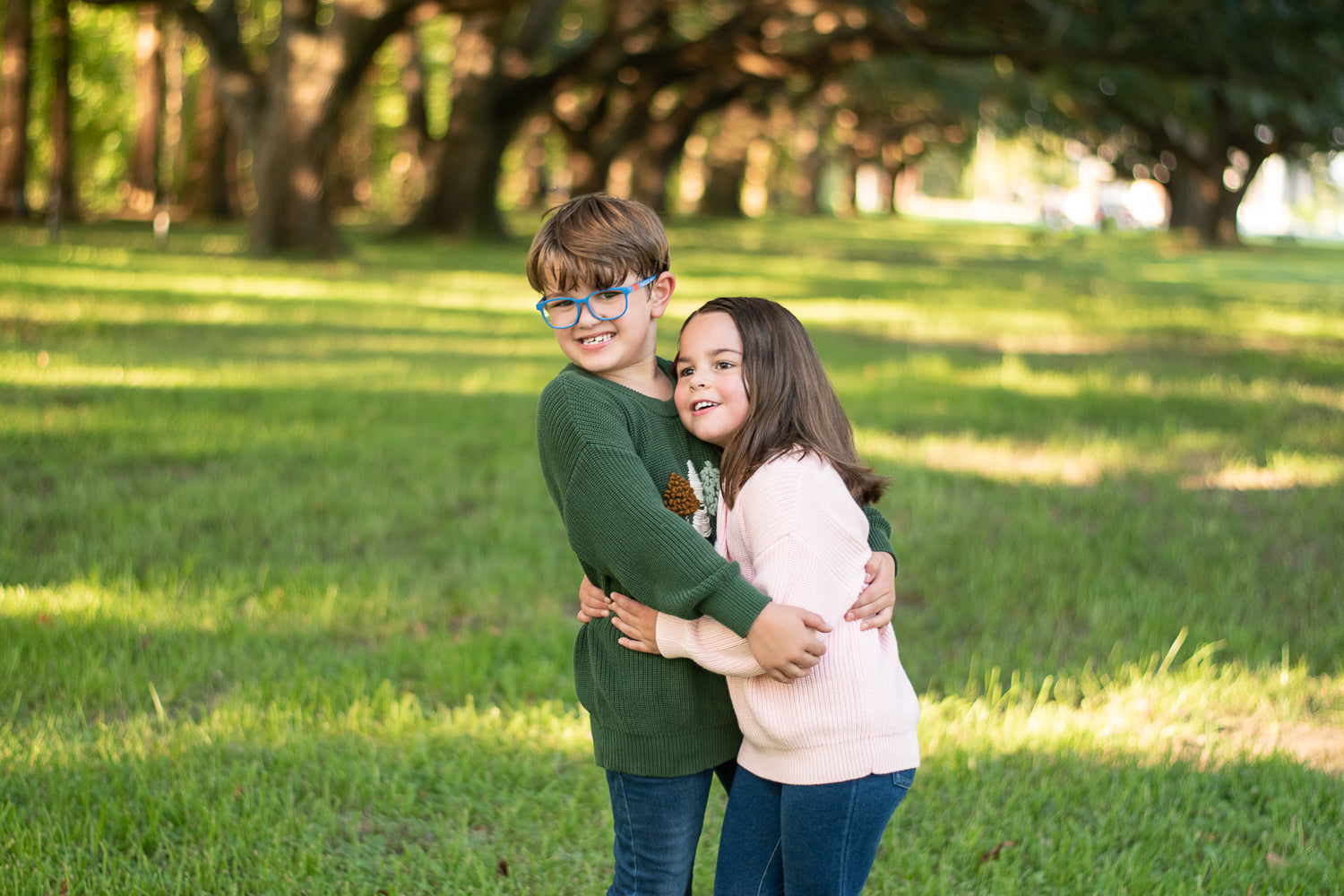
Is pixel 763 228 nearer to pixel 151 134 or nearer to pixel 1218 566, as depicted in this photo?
pixel 151 134

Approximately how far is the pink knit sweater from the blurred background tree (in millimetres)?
14986

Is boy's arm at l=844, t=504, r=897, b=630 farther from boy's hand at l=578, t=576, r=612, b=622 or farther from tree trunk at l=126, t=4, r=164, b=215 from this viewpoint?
tree trunk at l=126, t=4, r=164, b=215

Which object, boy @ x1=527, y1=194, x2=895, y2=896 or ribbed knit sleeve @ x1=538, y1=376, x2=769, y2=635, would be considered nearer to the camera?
ribbed knit sleeve @ x1=538, y1=376, x2=769, y2=635

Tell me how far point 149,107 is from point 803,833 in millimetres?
27619

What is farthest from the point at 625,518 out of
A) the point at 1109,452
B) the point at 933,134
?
the point at 933,134

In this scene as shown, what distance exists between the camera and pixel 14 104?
21.6 m

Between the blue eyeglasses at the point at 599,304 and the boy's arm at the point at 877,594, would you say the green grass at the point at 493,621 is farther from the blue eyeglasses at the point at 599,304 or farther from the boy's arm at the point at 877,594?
the blue eyeglasses at the point at 599,304

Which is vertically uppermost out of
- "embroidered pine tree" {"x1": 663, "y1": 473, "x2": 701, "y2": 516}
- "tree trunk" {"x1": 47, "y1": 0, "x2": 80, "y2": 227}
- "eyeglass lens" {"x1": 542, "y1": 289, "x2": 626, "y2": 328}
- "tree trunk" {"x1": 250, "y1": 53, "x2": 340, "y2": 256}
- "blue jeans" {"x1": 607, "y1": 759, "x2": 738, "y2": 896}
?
"tree trunk" {"x1": 47, "y1": 0, "x2": 80, "y2": 227}

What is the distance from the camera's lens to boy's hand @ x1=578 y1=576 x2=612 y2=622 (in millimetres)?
2271

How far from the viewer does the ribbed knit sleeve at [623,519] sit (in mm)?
2004

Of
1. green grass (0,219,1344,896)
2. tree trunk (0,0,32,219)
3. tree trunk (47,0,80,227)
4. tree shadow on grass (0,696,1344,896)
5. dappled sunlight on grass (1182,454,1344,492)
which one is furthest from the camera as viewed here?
tree trunk (47,0,80,227)

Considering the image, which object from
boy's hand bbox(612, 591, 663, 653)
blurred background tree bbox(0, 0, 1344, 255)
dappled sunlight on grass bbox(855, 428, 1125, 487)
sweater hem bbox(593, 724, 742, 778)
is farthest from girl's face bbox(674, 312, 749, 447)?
blurred background tree bbox(0, 0, 1344, 255)

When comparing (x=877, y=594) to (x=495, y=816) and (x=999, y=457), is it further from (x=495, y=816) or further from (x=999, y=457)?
(x=999, y=457)

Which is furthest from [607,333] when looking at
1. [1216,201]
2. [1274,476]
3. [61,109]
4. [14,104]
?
[1216,201]
